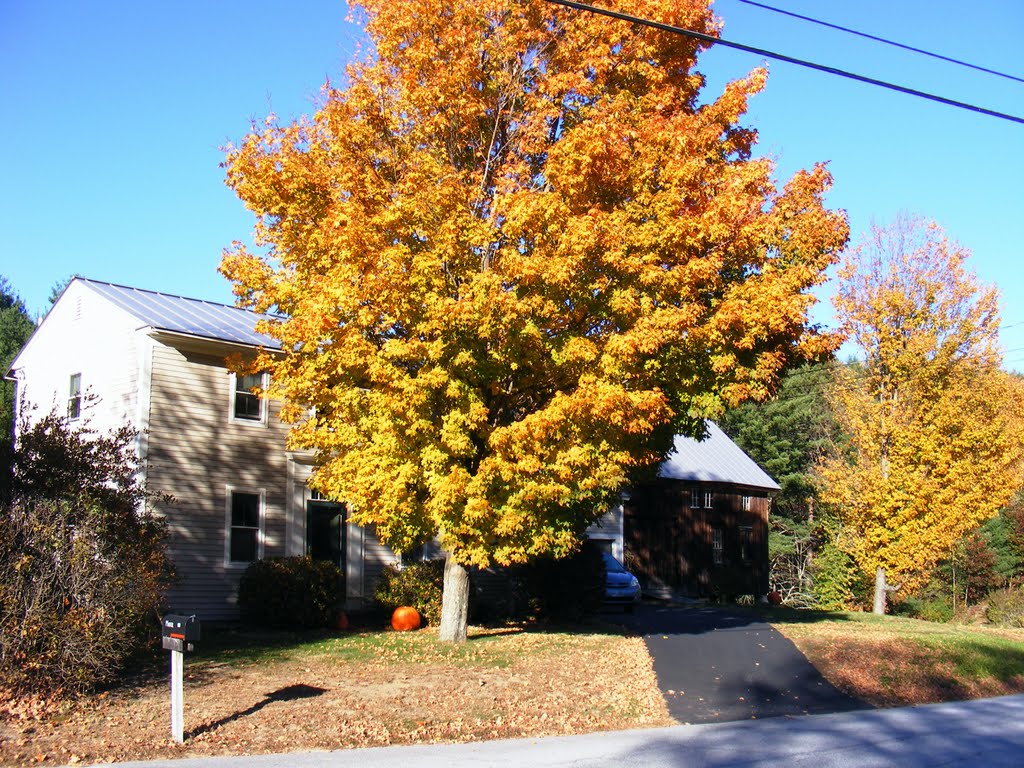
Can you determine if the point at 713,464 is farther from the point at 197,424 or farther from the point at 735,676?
the point at 197,424

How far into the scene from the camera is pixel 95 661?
9.84 metres

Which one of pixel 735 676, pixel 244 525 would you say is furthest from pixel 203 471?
pixel 735 676

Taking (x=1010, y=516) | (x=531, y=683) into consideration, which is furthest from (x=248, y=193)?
(x=1010, y=516)

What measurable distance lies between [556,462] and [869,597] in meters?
29.1

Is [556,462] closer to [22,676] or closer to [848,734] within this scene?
[848,734]

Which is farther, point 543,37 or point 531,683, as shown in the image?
point 543,37

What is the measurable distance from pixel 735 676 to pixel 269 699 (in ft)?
23.4

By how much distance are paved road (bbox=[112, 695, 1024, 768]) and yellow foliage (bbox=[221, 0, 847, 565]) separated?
12.3 ft

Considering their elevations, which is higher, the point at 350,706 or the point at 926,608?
the point at 350,706

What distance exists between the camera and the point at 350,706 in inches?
428

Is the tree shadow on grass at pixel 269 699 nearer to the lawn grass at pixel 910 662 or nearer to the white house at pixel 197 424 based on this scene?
the white house at pixel 197 424

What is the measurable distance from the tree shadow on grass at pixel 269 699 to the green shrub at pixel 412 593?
306 inches

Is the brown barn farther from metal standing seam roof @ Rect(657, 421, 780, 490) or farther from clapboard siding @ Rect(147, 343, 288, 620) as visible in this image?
clapboard siding @ Rect(147, 343, 288, 620)

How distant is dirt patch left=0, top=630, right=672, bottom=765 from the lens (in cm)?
903
